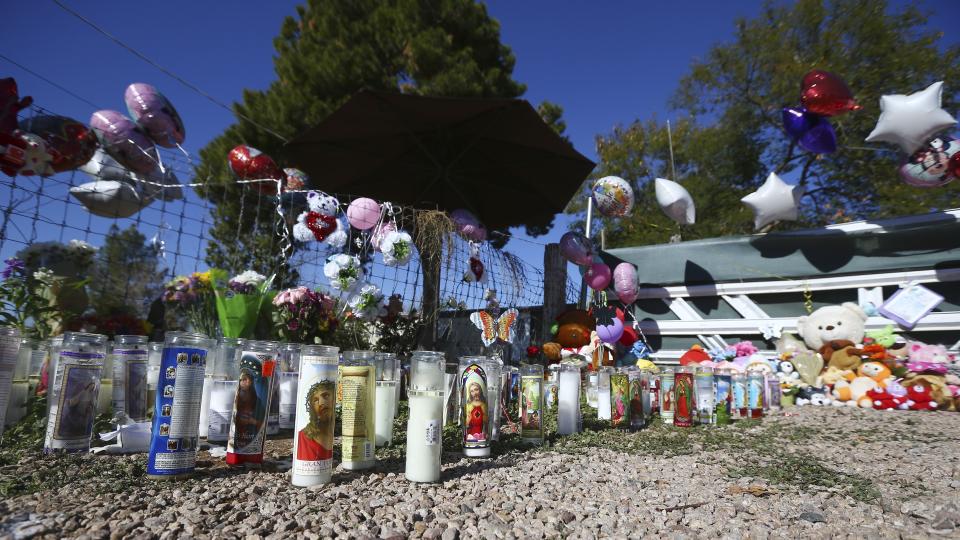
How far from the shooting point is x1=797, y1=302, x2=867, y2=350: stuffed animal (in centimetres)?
518

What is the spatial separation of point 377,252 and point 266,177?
1.88m

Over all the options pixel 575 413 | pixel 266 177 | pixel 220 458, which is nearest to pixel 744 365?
pixel 575 413

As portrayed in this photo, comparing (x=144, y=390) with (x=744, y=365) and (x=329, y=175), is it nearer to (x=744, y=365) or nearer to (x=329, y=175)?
(x=329, y=175)

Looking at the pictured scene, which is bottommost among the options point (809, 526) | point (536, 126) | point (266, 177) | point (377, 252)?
point (809, 526)

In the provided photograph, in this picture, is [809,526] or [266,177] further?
[266,177]

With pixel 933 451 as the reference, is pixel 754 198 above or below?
above

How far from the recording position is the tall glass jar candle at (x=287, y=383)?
287 centimetres

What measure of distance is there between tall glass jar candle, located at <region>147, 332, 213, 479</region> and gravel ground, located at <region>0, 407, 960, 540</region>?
0.07 metres

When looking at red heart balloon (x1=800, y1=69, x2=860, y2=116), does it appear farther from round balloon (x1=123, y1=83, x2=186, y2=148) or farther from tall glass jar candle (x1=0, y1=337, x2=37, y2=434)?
tall glass jar candle (x1=0, y1=337, x2=37, y2=434)

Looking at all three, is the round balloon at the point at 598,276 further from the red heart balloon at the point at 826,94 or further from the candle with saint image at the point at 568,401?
the candle with saint image at the point at 568,401

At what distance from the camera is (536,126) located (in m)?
4.86

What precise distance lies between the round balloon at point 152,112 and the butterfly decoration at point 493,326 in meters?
3.69

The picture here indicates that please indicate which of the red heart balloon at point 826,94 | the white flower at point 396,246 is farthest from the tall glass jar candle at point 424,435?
the red heart balloon at point 826,94

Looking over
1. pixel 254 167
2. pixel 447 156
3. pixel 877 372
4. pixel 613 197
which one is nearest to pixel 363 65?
pixel 447 156
